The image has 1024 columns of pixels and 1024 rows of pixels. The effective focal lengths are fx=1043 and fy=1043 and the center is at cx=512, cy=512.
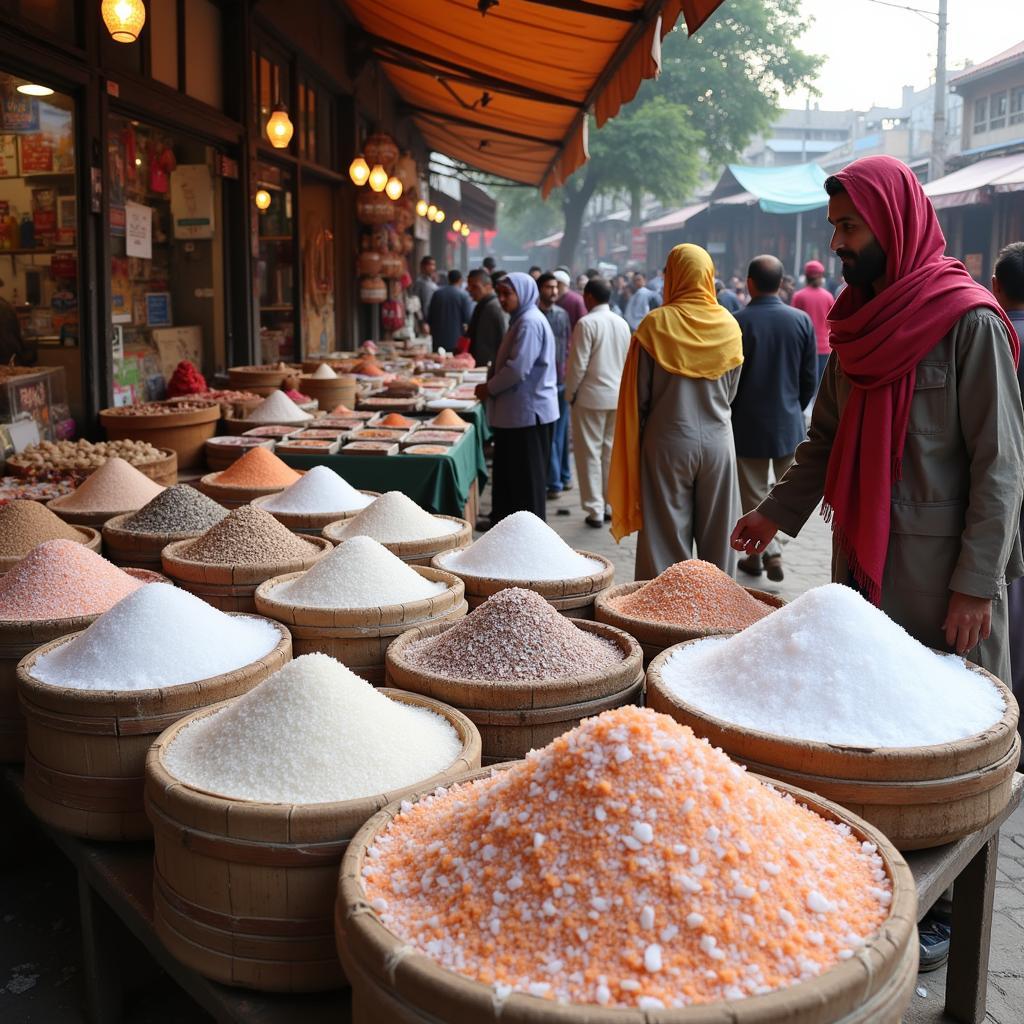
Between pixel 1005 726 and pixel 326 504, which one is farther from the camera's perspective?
pixel 326 504

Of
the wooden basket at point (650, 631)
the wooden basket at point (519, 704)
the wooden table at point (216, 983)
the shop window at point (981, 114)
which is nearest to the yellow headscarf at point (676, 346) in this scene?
the wooden basket at point (650, 631)

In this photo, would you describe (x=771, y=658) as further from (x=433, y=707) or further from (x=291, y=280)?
(x=291, y=280)

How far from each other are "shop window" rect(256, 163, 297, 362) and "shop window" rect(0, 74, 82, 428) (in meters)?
3.07

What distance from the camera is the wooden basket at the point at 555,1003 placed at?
1.08 metres

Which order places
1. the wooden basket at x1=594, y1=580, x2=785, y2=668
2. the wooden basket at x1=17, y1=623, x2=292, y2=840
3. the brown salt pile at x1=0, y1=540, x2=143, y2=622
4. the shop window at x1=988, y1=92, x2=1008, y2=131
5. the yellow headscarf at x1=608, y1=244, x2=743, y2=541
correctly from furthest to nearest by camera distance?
the shop window at x1=988, y1=92, x2=1008, y2=131
the yellow headscarf at x1=608, y1=244, x2=743, y2=541
the brown salt pile at x1=0, y1=540, x2=143, y2=622
the wooden basket at x1=594, y1=580, x2=785, y2=668
the wooden basket at x1=17, y1=623, x2=292, y2=840

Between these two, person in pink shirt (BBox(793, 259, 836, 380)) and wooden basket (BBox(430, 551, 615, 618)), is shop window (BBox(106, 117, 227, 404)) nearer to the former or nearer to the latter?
wooden basket (BBox(430, 551, 615, 618))

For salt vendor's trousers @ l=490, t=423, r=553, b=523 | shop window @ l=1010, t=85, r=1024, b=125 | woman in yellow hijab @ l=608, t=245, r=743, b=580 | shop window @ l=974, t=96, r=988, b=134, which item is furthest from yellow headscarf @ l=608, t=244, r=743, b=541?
shop window @ l=974, t=96, r=988, b=134

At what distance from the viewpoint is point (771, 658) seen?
6.12ft

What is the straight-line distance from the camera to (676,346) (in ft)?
14.4

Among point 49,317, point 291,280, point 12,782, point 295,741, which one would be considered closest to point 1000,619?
point 295,741

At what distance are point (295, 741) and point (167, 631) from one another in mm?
560

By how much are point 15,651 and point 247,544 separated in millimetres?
646

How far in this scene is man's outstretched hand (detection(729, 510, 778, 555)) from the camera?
2861mm

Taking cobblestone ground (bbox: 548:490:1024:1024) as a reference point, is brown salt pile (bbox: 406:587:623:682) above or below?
above
